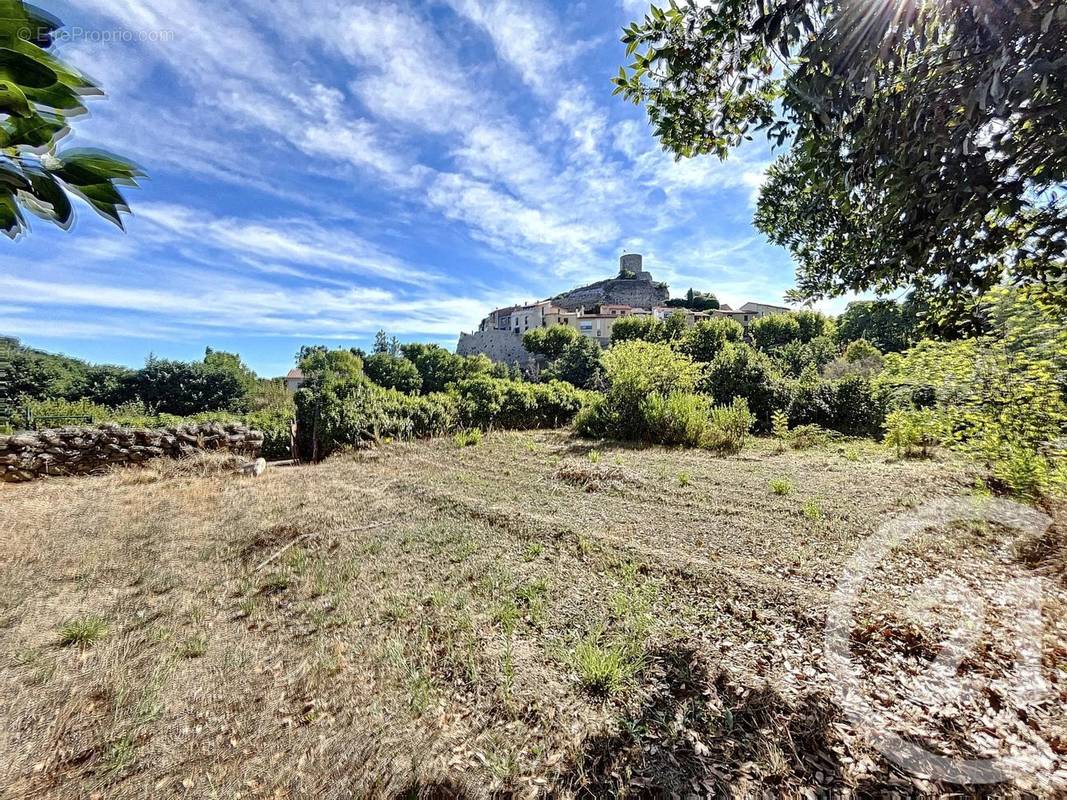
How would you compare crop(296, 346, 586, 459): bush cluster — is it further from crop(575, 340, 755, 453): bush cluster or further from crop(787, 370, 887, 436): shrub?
crop(787, 370, 887, 436): shrub

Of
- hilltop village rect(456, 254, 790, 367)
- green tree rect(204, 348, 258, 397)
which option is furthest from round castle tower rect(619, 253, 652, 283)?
green tree rect(204, 348, 258, 397)

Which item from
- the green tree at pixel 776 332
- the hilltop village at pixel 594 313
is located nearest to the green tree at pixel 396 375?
the hilltop village at pixel 594 313

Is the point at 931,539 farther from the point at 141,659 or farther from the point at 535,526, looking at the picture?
the point at 141,659

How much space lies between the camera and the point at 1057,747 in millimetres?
1646

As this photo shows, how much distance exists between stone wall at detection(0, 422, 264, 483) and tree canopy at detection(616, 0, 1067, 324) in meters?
10.9

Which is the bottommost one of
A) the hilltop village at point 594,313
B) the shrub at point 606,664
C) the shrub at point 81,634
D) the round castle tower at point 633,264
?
the shrub at point 81,634

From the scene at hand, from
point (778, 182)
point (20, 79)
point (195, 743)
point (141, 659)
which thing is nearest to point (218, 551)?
point (141, 659)

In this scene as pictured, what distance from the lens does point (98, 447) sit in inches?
324

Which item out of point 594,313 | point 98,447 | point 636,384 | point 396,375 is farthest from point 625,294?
point 98,447

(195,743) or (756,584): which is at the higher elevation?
(756,584)

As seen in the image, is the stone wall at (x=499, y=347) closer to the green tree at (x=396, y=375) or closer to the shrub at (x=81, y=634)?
the green tree at (x=396, y=375)

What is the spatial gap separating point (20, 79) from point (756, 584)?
12.9 feet

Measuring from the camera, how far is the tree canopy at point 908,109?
5.07 ft

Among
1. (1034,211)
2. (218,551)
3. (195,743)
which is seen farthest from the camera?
(218,551)
